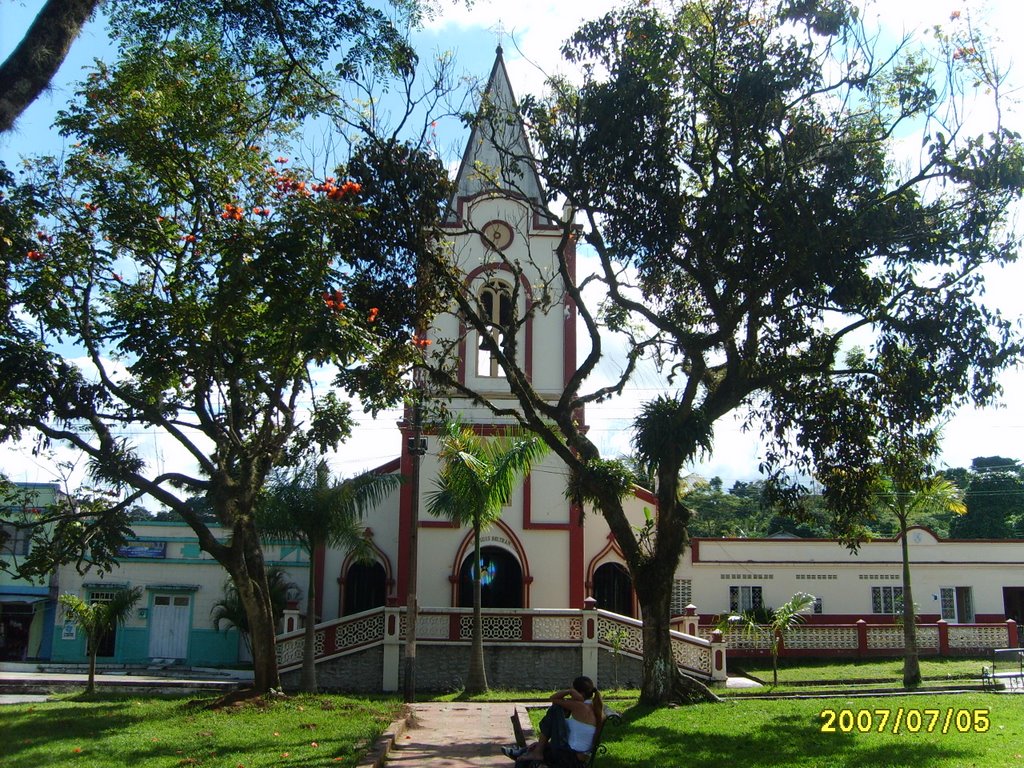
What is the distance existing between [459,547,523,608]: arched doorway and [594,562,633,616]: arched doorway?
221 cm

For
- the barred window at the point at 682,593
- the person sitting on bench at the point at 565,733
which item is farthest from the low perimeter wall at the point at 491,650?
the person sitting on bench at the point at 565,733

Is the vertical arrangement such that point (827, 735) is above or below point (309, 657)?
below

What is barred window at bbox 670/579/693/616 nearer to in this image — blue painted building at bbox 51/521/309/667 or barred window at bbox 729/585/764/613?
barred window at bbox 729/585/764/613

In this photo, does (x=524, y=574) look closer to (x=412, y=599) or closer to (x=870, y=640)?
(x=412, y=599)

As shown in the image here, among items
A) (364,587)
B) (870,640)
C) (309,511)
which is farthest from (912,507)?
(364,587)

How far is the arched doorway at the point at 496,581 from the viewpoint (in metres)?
24.7

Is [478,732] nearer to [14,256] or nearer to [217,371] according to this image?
[217,371]

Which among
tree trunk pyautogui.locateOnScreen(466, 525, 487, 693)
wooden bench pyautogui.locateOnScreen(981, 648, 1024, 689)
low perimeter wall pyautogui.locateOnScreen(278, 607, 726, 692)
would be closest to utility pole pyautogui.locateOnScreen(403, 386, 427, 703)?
tree trunk pyautogui.locateOnScreen(466, 525, 487, 693)

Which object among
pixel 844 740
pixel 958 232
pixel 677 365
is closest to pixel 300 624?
pixel 677 365

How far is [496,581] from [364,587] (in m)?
3.48

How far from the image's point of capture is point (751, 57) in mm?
13703

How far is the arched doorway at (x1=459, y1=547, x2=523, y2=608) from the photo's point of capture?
24672mm

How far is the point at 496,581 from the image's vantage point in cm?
2478

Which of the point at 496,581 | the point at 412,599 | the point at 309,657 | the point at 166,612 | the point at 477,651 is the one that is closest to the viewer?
the point at 412,599
